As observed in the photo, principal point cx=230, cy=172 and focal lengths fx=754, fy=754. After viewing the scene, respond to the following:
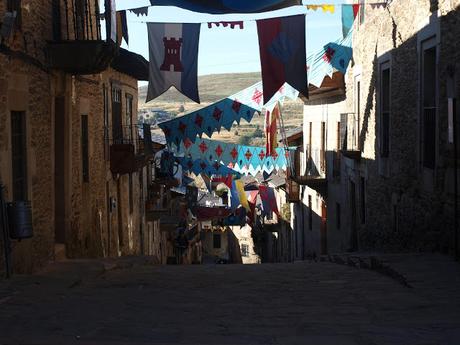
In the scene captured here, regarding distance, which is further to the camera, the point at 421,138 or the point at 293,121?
the point at 293,121

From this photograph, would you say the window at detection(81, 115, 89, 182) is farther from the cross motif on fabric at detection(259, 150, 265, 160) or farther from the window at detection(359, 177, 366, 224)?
the cross motif on fabric at detection(259, 150, 265, 160)

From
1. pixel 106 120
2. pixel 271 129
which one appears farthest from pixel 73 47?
pixel 271 129

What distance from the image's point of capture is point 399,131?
44.7ft

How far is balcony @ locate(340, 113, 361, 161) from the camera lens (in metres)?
18.2

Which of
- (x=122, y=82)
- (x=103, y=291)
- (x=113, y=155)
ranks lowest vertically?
(x=103, y=291)

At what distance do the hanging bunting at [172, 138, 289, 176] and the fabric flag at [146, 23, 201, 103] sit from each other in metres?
10.7

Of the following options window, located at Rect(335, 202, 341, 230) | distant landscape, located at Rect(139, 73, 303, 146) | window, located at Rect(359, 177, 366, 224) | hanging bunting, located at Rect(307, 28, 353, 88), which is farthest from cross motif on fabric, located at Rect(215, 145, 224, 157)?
distant landscape, located at Rect(139, 73, 303, 146)

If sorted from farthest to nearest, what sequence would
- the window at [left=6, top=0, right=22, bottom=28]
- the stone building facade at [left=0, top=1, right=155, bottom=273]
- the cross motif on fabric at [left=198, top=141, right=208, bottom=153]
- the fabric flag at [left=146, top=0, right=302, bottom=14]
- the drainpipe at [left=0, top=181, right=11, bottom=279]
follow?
the cross motif on fabric at [left=198, top=141, right=208, bottom=153], the fabric flag at [left=146, top=0, right=302, bottom=14], the stone building facade at [left=0, top=1, right=155, bottom=273], the window at [left=6, top=0, right=22, bottom=28], the drainpipe at [left=0, top=181, right=11, bottom=279]

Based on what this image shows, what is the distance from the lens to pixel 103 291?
8.09m

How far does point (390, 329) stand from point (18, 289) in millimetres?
4059

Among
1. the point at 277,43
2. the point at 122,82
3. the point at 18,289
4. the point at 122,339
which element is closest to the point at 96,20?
the point at 277,43

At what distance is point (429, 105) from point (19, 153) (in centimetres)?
606

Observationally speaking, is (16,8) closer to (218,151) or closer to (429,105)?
(429,105)

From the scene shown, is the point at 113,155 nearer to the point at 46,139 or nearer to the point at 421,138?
the point at 46,139
